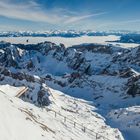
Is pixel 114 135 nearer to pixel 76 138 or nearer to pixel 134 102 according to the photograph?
pixel 76 138

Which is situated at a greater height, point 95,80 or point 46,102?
point 46,102

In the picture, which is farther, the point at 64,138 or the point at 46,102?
the point at 46,102

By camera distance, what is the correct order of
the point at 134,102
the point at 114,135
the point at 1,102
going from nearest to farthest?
1. the point at 1,102
2. the point at 114,135
3. the point at 134,102

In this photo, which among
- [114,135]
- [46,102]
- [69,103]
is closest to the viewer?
[114,135]

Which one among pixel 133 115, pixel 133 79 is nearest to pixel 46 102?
pixel 133 115

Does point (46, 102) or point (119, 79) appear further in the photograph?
point (119, 79)

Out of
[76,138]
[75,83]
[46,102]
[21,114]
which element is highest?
[21,114]

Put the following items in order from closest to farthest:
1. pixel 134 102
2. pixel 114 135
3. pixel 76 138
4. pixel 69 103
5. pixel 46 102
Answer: pixel 76 138
pixel 114 135
pixel 46 102
pixel 69 103
pixel 134 102

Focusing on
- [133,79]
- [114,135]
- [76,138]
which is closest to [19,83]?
[133,79]

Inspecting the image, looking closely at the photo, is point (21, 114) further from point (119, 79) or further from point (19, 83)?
point (119, 79)
